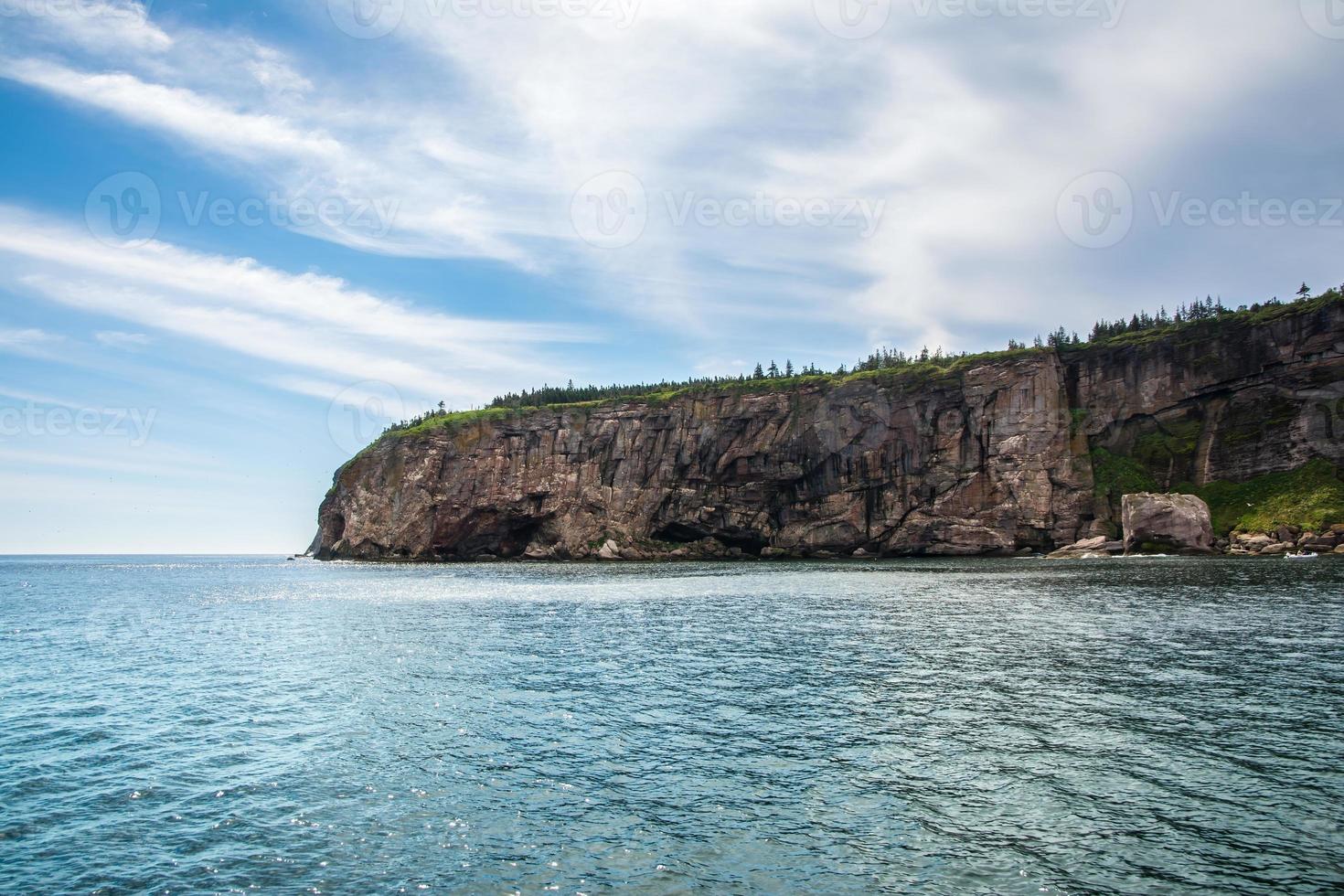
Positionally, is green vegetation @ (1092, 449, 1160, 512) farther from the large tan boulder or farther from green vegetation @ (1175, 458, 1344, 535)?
the large tan boulder

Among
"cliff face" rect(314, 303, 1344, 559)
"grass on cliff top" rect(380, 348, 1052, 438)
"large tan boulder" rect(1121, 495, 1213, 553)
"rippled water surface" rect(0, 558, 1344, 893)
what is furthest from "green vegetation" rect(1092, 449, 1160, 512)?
"rippled water surface" rect(0, 558, 1344, 893)

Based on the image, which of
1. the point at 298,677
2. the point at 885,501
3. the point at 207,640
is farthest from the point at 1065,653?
the point at 885,501

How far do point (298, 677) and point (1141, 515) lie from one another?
127093 mm

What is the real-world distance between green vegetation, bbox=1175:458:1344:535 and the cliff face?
2.70 m

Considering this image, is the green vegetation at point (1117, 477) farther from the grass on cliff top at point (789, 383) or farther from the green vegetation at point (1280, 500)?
the grass on cliff top at point (789, 383)

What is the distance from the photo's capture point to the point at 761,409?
165 metres

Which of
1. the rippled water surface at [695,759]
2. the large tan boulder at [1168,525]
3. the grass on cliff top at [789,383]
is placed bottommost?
the rippled water surface at [695,759]

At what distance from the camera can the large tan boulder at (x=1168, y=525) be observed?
120 m

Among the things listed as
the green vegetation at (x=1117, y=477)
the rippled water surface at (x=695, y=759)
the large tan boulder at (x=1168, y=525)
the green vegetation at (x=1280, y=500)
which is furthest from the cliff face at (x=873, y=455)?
the rippled water surface at (x=695, y=759)

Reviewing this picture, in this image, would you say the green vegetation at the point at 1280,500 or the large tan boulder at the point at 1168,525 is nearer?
the green vegetation at the point at 1280,500

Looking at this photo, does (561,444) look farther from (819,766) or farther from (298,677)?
(819,766)

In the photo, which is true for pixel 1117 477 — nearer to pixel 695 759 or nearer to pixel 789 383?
pixel 789 383

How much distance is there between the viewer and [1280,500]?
122 meters

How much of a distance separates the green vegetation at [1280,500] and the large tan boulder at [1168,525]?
640 centimetres
